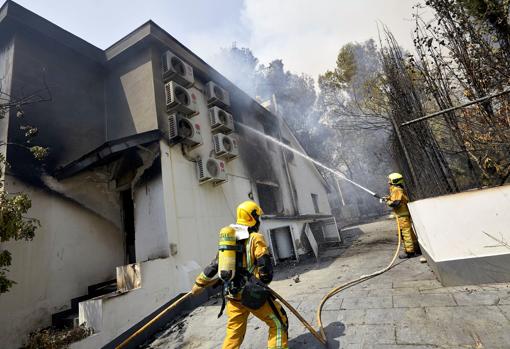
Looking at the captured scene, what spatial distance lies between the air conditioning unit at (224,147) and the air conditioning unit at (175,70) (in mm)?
2032

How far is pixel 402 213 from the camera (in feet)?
19.6

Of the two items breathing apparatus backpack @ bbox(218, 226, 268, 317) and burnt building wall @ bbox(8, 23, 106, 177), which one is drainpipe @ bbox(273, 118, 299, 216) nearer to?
burnt building wall @ bbox(8, 23, 106, 177)

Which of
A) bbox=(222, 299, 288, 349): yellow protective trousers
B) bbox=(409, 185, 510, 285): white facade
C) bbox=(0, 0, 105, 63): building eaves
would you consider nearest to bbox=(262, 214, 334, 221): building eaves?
bbox=(409, 185, 510, 285): white facade

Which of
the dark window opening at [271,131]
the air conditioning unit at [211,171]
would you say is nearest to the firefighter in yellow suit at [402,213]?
the air conditioning unit at [211,171]

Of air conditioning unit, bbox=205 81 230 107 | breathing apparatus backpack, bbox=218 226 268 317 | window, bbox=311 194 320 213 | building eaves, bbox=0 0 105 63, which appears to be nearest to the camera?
breathing apparatus backpack, bbox=218 226 268 317

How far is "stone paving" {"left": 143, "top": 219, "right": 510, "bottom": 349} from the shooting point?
2758mm

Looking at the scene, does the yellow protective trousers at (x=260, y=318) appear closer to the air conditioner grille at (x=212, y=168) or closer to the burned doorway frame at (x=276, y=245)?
the air conditioner grille at (x=212, y=168)

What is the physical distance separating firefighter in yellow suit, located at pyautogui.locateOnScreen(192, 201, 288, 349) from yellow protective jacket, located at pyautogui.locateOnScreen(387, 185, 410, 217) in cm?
408

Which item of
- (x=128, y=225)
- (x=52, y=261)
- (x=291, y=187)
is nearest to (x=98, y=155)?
(x=128, y=225)

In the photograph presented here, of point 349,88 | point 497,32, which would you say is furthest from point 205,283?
point 349,88

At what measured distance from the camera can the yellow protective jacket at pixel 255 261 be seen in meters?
2.99

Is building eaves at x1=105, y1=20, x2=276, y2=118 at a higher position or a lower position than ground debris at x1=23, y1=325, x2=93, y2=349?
higher

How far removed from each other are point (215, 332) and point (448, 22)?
7091mm

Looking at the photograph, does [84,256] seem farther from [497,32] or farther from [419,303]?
[497,32]
